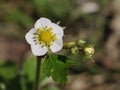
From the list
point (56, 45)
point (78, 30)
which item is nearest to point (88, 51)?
point (56, 45)

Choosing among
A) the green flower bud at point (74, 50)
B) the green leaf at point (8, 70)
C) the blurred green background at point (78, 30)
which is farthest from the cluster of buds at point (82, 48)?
the blurred green background at point (78, 30)

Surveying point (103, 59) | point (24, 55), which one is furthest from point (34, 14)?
point (103, 59)

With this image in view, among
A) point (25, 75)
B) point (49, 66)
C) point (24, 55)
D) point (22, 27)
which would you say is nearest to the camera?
point (49, 66)

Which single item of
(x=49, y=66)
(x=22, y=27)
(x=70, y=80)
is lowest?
(x=70, y=80)

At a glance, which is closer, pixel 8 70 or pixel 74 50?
pixel 74 50

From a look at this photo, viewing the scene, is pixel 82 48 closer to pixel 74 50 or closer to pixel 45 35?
pixel 74 50

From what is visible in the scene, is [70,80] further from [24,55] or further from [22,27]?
[22,27]

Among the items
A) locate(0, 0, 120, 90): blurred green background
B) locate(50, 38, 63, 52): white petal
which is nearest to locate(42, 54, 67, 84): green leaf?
locate(50, 38, 63, 52): white petal
